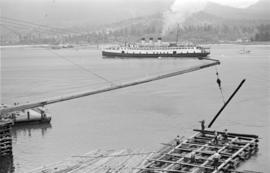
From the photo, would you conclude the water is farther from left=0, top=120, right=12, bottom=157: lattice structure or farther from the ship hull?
the ship hull

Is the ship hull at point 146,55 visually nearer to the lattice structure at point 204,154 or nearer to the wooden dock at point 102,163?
the lattice structure at point 204,154

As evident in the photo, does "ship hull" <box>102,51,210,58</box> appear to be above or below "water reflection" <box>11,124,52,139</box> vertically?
above

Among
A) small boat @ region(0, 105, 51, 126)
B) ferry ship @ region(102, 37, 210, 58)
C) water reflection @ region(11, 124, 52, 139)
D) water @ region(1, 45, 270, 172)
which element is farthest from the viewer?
ferry ship @ region(102, 37, 210, 58)

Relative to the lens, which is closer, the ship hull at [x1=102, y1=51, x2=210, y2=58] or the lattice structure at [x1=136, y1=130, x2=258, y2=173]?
the lattice structure at [x1=136, y1=130, x2=258, y2=173]

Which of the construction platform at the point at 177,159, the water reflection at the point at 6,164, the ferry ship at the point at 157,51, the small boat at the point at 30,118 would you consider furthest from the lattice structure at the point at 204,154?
the ferry ship at the point at 157,51

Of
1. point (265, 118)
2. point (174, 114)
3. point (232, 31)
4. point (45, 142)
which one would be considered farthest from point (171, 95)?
point (232, 31)

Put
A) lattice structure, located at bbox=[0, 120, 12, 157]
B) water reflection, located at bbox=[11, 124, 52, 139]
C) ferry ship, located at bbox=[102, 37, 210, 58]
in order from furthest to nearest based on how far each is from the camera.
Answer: ferry ship, located at bbox=[102, 37, 210, 58], water reflection, located at bbox=[11, 124, 52, 139], lattice structure, located at bbox=[0, 120, 12, 157]

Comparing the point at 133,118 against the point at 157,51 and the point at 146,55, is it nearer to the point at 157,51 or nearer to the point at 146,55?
the point at 157,51

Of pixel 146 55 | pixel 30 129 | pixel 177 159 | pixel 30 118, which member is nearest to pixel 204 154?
pixel 177 159

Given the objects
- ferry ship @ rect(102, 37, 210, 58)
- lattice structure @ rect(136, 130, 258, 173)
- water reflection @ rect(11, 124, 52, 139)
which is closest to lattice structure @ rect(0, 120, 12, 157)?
water reflection @ rect(11, 124, 52, 139)
